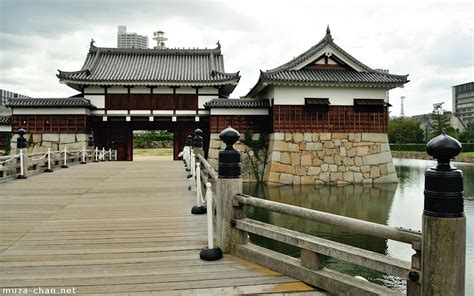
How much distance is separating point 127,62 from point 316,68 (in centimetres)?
1320

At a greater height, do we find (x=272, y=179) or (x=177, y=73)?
(x=177, y=73)

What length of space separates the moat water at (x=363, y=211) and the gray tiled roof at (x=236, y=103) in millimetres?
4727

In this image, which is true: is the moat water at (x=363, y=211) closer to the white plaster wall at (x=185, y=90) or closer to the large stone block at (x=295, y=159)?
the large stone block at (x=295, y=159)

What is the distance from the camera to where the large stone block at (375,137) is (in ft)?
70.3

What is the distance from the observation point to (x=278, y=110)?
20531 mm

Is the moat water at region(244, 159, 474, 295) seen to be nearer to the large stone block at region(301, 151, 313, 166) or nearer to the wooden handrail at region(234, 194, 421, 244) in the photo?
the large stone block at region(301, 151, 313, 166)

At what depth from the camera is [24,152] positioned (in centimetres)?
1063

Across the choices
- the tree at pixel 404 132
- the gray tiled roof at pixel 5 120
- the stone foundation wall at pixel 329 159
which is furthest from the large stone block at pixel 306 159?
the tree at pixel 404 132

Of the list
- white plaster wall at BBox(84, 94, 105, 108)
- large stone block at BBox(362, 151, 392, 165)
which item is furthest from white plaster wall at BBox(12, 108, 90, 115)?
large stone block at BBox(362, 151, 392, 165)

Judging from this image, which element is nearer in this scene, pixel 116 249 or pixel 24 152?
pixel 116 249

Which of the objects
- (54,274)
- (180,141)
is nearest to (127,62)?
(180,141)

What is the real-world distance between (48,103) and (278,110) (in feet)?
44.4

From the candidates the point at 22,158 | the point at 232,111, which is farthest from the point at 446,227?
the point at 232,111

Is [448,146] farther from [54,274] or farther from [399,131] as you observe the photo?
[399,131]
